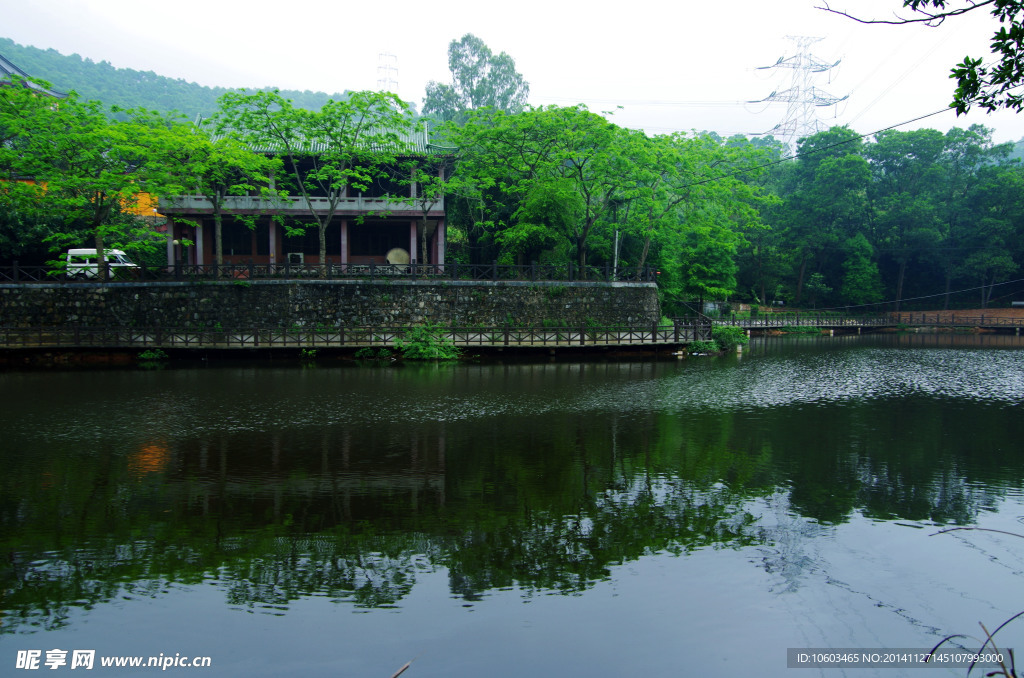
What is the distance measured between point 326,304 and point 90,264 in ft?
40.1

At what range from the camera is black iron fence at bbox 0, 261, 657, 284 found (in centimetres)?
2969

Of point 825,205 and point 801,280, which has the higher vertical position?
point 825,205

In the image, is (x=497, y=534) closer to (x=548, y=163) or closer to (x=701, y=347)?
(x=701, y=347)

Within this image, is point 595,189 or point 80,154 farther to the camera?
point 595,189

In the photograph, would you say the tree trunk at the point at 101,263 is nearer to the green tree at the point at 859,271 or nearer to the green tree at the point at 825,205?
the green tree at the point at 825,205

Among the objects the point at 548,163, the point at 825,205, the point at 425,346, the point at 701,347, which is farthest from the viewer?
the point at 825,205

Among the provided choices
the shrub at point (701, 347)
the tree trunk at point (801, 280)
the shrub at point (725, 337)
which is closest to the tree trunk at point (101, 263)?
the shrub at point (701, 347)

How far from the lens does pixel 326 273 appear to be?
31469 mm

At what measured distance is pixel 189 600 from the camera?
7.11 meters

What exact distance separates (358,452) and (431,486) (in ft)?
8.70

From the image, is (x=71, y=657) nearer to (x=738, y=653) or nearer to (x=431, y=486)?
(x=431, y=486)

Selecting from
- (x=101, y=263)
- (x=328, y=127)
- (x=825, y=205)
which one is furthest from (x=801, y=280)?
(x=101, y=263)

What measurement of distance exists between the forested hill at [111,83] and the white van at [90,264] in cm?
5298

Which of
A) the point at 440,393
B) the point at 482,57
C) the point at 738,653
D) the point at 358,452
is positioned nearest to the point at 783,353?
the point at 440,393
